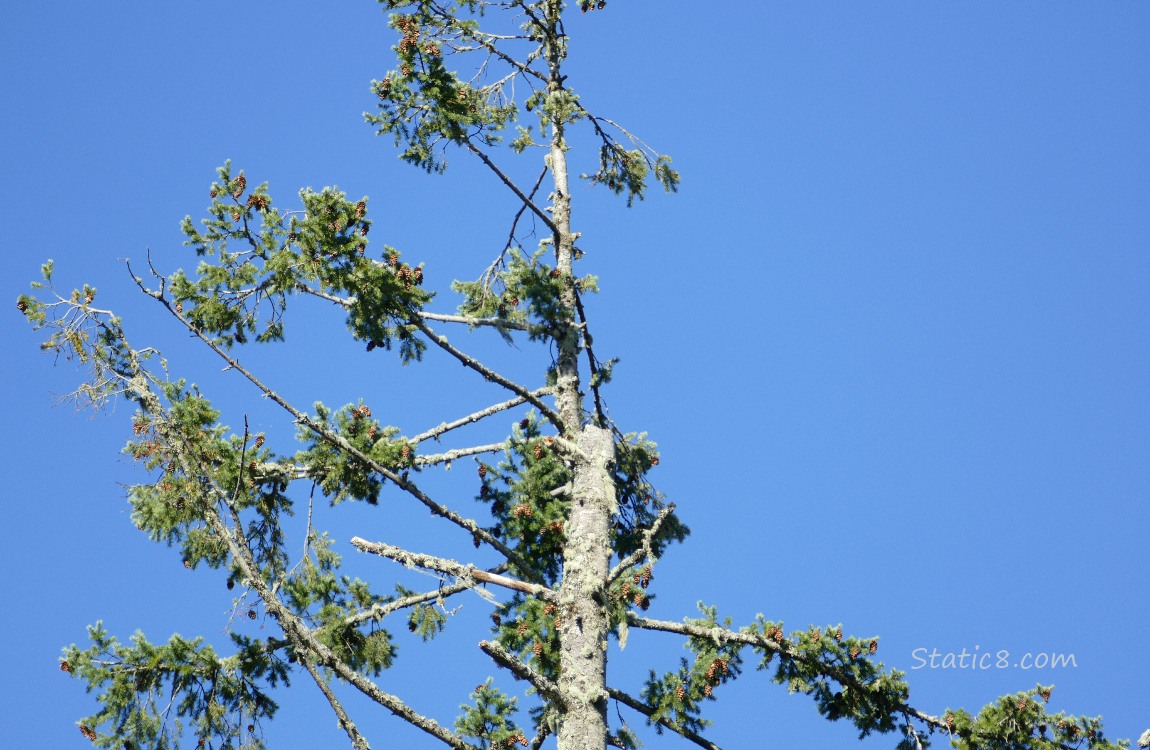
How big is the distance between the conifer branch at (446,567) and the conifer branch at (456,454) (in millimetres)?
1269

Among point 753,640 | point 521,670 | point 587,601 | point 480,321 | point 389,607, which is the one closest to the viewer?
point 521,670

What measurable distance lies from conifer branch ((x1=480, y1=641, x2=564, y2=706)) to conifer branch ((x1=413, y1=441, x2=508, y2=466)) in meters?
3.08

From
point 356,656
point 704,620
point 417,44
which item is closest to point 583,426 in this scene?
point 704,620

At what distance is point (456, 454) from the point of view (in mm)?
10945

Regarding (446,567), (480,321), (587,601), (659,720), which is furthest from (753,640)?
(480,321)

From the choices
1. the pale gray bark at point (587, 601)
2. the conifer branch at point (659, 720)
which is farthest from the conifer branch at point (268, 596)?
the conifer branch at point (659, 720)

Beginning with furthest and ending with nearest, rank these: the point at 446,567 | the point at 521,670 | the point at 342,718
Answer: the point at 446,567 → the point at 521,670 → the point at 342,718

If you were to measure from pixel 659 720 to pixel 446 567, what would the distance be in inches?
96.4

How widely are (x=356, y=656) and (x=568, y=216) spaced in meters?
5.65

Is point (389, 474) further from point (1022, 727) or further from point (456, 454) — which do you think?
point (1022, 727)

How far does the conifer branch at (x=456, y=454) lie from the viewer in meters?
10.7

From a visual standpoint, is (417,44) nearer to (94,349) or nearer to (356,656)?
(94,349)

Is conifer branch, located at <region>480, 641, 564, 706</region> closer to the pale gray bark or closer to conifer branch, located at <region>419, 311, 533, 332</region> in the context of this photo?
the pale gray bark

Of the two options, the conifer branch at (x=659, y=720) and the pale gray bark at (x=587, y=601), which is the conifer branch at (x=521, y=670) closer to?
the pale gray bark at (x=587, y=601)
